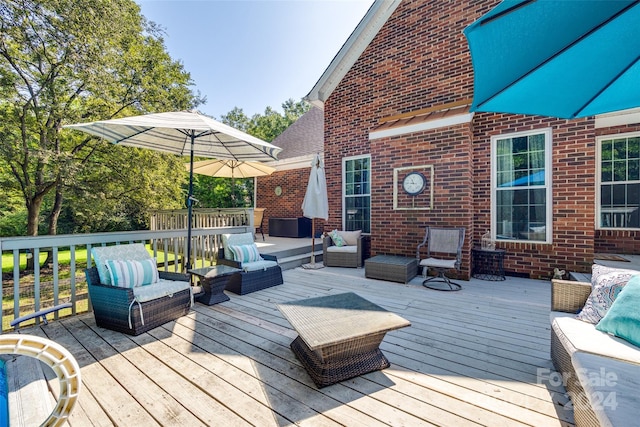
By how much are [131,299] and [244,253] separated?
6.32 feet

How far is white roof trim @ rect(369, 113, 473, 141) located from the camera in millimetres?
5234

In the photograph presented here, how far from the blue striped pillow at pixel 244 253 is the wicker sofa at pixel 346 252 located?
2.03m

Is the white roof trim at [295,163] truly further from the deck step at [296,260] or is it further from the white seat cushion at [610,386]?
the white seat cushion at [610,386]

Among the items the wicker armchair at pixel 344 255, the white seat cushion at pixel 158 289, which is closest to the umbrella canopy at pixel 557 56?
the white seat cushion at pixel 158 289

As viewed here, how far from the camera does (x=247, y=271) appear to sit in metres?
4.45

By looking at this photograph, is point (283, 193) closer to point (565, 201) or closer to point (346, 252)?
point (346, 252)

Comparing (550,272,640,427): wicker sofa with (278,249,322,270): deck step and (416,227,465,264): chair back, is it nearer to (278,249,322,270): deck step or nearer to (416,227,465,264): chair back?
(416,227,465,264): chair back

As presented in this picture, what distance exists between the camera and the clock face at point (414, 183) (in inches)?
228

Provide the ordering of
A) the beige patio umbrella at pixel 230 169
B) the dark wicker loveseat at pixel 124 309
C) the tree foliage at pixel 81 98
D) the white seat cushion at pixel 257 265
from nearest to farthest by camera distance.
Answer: the dark wicker loveseat at pixel 124 309 < the white seat cushion at pixel 257 265 < the tree foliage at pixel 81 98 < the beige patio umbrella at pixel 230 169

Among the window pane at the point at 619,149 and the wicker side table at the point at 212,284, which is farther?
Answer: the window pane at the point at 619,149

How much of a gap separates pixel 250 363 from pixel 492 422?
6.10 feet

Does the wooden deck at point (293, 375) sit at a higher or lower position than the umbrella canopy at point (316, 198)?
lower

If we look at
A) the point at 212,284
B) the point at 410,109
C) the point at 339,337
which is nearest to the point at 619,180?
the point at 410,109

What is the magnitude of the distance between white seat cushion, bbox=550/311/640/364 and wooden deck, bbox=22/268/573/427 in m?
0.44
